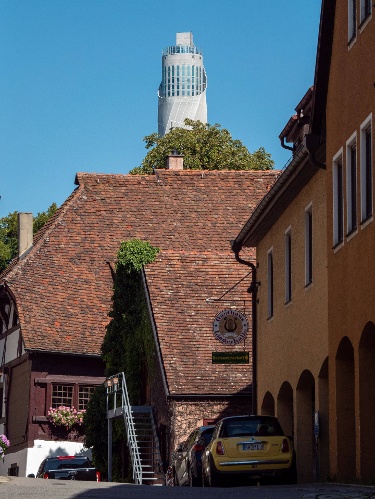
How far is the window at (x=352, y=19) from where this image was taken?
22781mm

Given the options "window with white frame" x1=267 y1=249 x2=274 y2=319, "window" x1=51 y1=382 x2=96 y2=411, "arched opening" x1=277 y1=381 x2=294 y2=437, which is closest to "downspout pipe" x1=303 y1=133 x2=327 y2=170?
"window with white frame" x1=267 y1=249 x2=274 y2=319

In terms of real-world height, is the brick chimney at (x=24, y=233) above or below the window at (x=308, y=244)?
above

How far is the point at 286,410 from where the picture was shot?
30.3 m

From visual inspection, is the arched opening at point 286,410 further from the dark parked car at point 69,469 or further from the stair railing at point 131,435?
the stair railing at point 131,435

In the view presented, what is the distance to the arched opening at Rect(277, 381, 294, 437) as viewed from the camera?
3023 centimetres

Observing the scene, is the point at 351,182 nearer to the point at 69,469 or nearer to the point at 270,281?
the point at 270,281

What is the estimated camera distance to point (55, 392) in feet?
169

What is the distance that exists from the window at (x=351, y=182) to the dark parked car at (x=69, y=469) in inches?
642

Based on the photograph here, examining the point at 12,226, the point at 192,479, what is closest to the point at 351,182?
the point at 192,479

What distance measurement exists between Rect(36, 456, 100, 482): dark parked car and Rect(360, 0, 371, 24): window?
59.9 ft

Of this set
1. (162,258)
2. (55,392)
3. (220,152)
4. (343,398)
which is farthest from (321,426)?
(220,152)

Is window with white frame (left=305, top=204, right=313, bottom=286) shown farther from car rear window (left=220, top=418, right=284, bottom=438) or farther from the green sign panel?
the green sign panel

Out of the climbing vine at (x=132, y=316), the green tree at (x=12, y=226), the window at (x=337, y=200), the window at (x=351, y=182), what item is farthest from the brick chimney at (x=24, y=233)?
the window at (x=351, y=182)

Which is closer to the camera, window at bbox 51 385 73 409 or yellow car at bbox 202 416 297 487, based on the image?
yellow car at bbox 202 416 297 487
